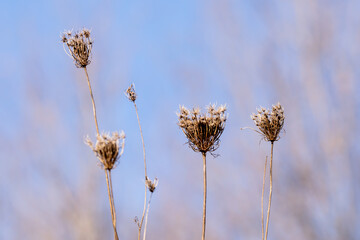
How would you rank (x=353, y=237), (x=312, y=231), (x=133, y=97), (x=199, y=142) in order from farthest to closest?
1. (x=312, y=231)
2. (x=353, y=237)
3. (x=133, y=97)
4. (x=199, y=142)

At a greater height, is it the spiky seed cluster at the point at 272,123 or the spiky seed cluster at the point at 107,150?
the spiky seed cluster at the point at 272,123

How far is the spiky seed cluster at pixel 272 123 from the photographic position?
2.66 m

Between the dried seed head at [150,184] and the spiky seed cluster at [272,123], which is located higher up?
the spiky seed cluster at [272,123]

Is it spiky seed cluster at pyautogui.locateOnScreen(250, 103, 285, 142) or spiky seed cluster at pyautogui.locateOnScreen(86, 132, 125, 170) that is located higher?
spiky seed cluster at pyautogui.locateOnScreen(250, 103, 285, 142)

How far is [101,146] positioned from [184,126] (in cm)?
64

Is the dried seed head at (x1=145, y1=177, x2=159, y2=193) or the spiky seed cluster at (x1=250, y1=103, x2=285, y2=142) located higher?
the spiky seed cluster at (x1=250, y1=103, x2=285, y2=142)

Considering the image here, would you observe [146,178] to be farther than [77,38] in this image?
No

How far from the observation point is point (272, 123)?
2688mm

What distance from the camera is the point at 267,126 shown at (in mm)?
2672

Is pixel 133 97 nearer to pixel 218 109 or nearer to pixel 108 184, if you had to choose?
pixel 218 109

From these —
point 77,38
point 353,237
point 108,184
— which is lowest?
point 108,184

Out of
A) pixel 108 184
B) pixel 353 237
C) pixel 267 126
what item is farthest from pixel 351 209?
pixel 108 184

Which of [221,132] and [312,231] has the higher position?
[312,231]

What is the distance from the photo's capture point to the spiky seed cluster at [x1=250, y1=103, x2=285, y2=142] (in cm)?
266
